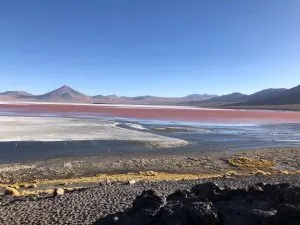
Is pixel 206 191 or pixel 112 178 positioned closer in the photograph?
pixel 206 191

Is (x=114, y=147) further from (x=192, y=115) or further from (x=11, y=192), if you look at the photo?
(x=192, y=115)

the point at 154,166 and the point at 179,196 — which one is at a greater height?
the point at 179,196

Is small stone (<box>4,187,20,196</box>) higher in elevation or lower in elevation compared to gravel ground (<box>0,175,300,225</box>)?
lower

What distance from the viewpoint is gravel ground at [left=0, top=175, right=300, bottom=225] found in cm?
1309

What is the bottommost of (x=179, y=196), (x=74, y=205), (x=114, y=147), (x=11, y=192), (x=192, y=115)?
(x=192, y=115)

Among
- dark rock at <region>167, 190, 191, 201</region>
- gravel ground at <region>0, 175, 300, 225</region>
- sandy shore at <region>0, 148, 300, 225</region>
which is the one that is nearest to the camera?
dark rock at <region>167, 190, 191, 201</region>

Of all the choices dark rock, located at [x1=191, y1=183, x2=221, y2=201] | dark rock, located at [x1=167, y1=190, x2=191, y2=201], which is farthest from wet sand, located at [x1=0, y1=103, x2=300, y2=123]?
dark rock, located at [x1=167, y1=190, x2=191, y2=201]

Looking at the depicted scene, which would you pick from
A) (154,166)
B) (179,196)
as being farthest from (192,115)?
(179,196)

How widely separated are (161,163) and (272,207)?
16.3 m

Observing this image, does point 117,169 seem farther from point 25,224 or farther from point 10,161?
point 25,224

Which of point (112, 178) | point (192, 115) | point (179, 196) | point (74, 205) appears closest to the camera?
point (179, 196)

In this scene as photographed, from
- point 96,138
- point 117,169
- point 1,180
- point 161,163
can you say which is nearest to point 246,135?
point 96,138

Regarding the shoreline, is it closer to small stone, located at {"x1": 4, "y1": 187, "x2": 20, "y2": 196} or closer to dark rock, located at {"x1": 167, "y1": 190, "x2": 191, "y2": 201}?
small stone, located at {"x1": 4, "y1": 187, "x2": 20, "y2": 196}

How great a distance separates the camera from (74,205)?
14.6 metres
